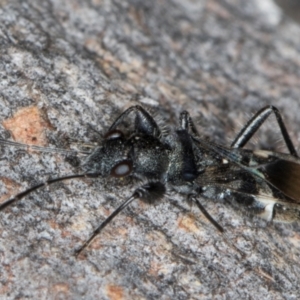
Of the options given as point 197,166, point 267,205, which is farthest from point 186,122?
point 267,205

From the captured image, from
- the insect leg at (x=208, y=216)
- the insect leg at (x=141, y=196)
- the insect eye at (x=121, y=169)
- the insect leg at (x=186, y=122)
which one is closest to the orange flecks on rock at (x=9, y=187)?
the insect leg at (x=141, y=196)

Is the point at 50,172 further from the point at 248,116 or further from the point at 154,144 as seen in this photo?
the point at 248,116

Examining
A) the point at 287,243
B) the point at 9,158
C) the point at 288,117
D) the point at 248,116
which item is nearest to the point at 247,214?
the point at 287,243

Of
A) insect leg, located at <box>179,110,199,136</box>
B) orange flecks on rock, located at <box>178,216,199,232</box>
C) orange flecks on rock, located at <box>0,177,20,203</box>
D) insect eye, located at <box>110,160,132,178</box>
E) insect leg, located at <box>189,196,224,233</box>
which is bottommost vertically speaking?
orange flecks on rock, located at <box>0,177,20,203</box>

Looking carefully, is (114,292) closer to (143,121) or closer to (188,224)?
(188,224)

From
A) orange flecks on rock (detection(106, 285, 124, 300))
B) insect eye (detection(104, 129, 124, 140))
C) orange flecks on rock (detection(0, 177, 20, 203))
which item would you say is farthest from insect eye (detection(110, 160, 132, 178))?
→ orange flecks on rock (detection(106, 285, 124, 300))

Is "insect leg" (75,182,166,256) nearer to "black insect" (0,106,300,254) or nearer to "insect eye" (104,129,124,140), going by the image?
"black insect" (0,106,300,254)

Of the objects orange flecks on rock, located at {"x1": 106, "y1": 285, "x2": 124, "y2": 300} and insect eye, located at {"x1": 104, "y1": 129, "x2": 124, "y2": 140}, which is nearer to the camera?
orange flecks on rock, located at {"x1": 106, "y1": 285, "x2": 124, "y2": 300}
